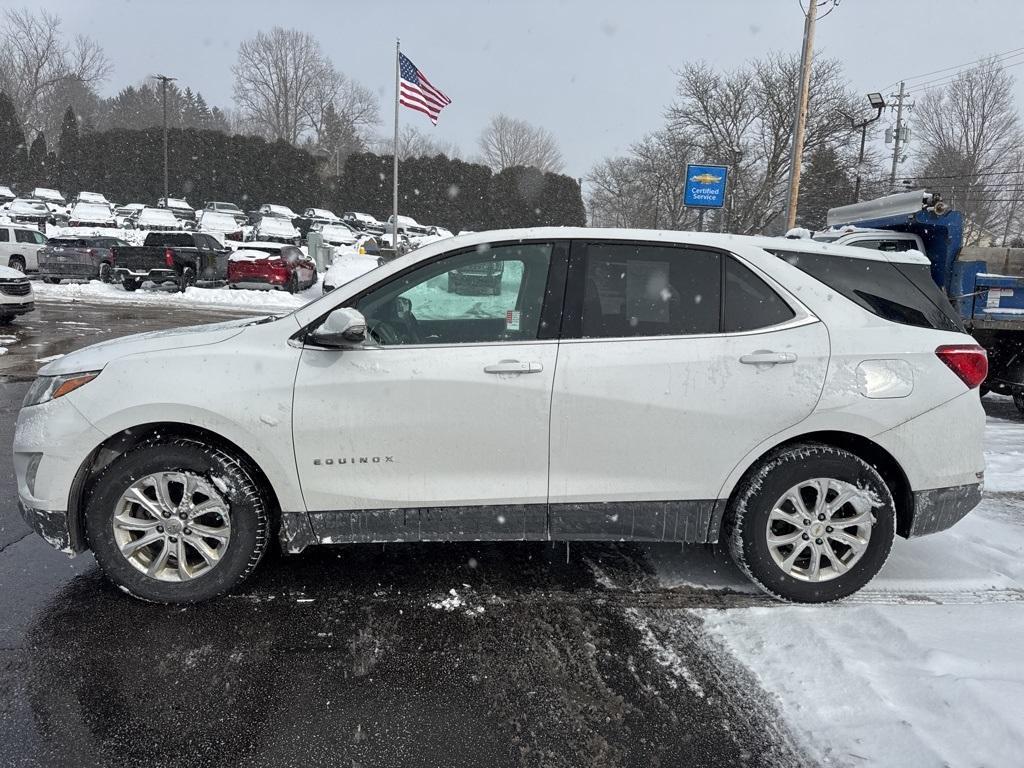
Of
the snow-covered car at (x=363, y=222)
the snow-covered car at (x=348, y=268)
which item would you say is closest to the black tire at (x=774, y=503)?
the snow-covered car at (x=348, y=268)

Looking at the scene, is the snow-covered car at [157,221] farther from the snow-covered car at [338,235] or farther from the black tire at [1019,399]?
the black tire at [1019,399]

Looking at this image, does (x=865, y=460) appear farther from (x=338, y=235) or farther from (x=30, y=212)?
(x=30, y=212)

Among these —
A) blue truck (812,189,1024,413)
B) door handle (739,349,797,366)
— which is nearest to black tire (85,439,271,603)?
door handle (739,349,797,366)

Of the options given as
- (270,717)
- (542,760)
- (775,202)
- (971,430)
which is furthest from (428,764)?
(775,202)

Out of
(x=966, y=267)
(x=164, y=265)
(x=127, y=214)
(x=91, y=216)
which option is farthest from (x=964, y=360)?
(x=127, y=214)

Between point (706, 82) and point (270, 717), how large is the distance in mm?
38028

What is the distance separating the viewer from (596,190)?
57219 millimetres

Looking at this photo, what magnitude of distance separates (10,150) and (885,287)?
61211 millimetres

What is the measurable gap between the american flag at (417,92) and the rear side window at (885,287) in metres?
20.1

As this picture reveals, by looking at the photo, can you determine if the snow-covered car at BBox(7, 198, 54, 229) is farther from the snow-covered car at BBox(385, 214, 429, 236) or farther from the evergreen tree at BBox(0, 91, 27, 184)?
the snow-covered car at BBox(385, 214, 429, 236)

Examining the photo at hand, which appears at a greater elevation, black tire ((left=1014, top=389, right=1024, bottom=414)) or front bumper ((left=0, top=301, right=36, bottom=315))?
front bumper ((left=0, top=301, right=36, bottom=315))

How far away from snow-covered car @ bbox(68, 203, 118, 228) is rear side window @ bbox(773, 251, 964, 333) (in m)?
42.3

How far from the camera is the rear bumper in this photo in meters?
3.31

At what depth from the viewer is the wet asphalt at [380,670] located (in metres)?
2.33
